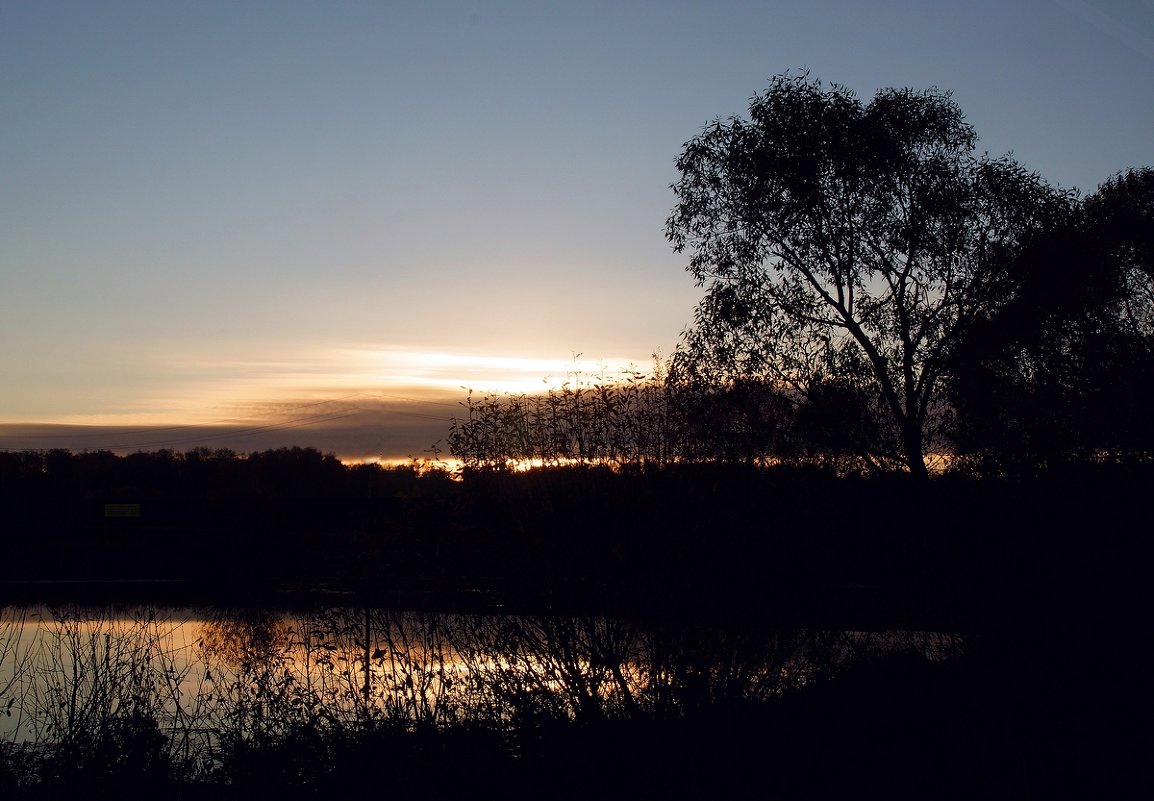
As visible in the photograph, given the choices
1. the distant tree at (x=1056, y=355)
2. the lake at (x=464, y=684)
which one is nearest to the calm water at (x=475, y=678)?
the lake at (x=464, y=684)

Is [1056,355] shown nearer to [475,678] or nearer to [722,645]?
[722,645]

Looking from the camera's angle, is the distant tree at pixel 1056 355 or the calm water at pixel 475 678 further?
the distant tree at pixel 1056 355

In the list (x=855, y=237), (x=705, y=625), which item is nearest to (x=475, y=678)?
(x=705, y=625)

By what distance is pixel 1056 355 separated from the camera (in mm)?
20266

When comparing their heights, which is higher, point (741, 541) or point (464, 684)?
point (741, 541)

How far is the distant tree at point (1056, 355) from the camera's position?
1539 centimetres

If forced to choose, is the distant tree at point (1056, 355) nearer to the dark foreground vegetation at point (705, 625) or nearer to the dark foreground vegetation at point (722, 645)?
the dark foreground vegetation at point (705, 625)

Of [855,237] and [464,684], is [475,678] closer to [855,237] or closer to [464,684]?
[464,684]

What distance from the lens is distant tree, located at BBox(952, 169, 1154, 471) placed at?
15391 mm

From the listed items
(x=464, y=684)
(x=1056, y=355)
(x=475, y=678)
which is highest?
(x=1056, y=355)

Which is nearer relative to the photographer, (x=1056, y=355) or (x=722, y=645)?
(x=722, y=645)

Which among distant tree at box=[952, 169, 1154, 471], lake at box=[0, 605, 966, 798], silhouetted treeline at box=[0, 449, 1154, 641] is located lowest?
lake at box=[0, 605, 966, 798]

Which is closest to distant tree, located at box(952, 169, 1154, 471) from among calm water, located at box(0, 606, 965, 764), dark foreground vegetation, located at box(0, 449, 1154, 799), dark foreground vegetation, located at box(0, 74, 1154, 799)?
dark foreground vegetation, located at box(0, 74, 1154, 799)

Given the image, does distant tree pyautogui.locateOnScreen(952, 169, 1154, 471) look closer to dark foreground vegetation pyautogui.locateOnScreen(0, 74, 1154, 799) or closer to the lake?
dark foreground vegetation pyautogui.locateOnScreen(0, 74, 1154, 799)
